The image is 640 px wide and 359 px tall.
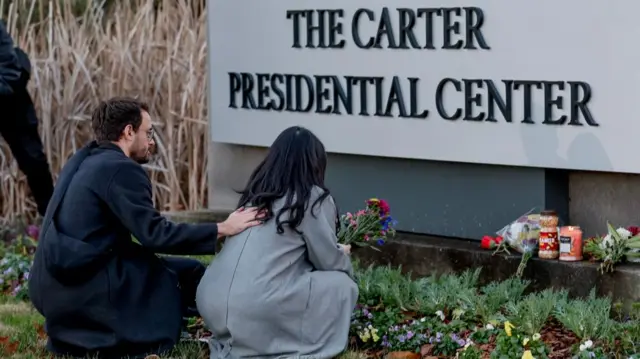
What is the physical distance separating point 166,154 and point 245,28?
1797 mm

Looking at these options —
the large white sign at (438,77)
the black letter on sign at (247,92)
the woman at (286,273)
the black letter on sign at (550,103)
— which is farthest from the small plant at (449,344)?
the black letter on sign at (247,92)

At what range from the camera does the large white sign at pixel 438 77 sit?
6883 millimetres

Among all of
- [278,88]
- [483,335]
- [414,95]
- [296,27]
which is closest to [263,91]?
[278,88]

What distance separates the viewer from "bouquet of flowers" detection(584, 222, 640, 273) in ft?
22.1

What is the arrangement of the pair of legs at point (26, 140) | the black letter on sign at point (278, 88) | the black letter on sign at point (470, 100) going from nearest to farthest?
the black letter on sign at point (470, 100) → the black letter on sign at point (278, 88) → the pair of legs at point (26, 140)

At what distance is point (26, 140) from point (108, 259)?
3.75 m

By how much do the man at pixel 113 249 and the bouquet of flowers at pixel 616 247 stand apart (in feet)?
6.20

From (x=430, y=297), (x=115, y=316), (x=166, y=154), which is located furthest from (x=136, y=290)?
(x=166, y=154)

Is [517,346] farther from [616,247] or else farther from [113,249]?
[113,249]

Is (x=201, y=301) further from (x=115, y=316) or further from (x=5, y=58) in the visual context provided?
(x=5, y=58)

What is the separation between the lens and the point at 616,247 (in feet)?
22.2

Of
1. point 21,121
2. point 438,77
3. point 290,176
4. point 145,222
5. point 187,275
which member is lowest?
point 187,275

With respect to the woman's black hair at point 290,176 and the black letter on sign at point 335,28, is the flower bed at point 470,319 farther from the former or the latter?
the black letter on sign at point 335,28

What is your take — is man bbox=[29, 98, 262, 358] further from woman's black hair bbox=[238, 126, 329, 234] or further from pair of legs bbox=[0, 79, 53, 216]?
pair of legs bbox=[0, 79, 53, 216]
